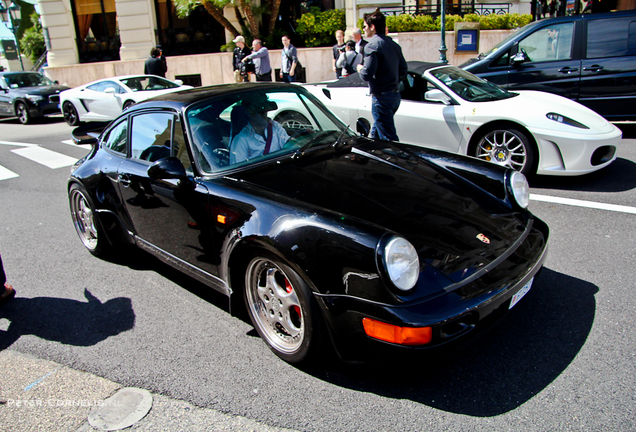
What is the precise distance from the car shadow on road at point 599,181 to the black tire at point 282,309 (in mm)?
3937

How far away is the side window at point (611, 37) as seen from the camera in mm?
7336

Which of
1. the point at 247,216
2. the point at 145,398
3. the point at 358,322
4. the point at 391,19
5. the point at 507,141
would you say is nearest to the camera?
the point at 358,322

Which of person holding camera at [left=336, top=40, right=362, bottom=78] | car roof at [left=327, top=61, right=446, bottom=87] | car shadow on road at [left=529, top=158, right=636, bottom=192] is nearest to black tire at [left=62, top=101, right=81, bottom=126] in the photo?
person holding camera at [left=336, top=40, right=362, bottom=78]

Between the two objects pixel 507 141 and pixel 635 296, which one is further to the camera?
pixel 507 141

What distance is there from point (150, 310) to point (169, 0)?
71.5ft

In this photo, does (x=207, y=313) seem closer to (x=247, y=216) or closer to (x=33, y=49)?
(x=247, y=216)

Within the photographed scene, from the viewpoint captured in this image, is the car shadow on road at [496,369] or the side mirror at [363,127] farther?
the side mirror at [363,127]

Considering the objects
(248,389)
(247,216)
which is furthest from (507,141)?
(248,389)

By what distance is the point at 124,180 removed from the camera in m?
3.75

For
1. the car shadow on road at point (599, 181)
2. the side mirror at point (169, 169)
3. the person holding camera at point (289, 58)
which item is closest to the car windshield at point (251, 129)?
the side mirror at point (169, 169)

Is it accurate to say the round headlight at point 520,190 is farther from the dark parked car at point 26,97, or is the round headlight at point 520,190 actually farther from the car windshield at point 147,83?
the dark parked car at point 26,97

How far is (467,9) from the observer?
1855 cm

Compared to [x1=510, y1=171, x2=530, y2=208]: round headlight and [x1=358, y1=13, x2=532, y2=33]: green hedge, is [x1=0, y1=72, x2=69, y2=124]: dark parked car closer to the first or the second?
[x1=358, y1=13, x2=532, y2=33]: green hedge

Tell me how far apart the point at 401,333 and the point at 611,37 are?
7.29 metres
